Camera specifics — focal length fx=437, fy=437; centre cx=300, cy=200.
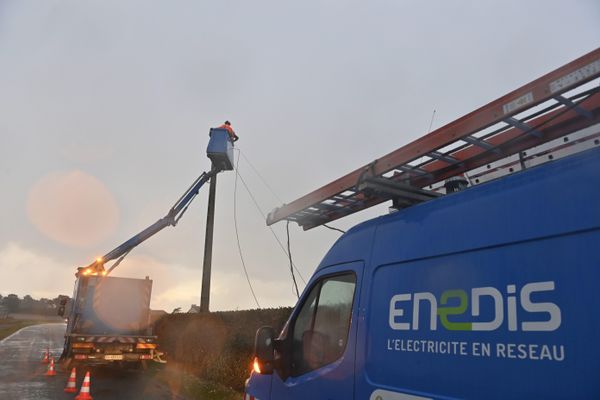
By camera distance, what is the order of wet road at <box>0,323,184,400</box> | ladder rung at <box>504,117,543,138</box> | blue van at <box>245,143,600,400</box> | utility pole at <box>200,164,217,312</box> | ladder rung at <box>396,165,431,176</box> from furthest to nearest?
utility pole at <box>200,164,217,312</box>
wet road at <box>0,323,184,400</box>
ladder rung at <box>396,165,431,176</box>
ladder rung at <box>504,117,543,138</box>
blue van at <box>245,143,600,400</box>

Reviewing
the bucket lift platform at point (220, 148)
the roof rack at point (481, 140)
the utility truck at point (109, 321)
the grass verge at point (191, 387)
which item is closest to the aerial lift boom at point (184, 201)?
the bucket lift platform at point (220, 148)

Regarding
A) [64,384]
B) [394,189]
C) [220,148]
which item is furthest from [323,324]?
[220,148]

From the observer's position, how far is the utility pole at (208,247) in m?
18.5

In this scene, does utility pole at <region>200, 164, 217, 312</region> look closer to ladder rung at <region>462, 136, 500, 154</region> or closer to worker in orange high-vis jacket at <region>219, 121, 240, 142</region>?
worker in orange high-vis jacket at <region>219, 121, 240, 142</region>

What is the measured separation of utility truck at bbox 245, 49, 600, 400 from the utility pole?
612 inches

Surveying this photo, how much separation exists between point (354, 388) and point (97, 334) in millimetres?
13692

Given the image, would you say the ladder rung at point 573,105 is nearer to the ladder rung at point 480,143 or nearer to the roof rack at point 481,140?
the roof rack at point 481,140

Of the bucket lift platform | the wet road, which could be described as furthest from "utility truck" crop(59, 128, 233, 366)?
the bucket lift platform

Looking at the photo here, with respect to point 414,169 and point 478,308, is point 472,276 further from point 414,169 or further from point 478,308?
point 414,169

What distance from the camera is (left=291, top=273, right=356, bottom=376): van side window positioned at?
10.0 ft

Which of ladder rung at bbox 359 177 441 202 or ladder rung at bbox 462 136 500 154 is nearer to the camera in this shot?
ladder rung at bbox 462 136 500 154

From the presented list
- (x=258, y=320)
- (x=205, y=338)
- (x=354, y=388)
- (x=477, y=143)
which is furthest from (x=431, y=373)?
(x=205, y=338)

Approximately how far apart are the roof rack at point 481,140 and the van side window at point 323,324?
75 centimetres

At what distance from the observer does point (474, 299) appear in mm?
2166
